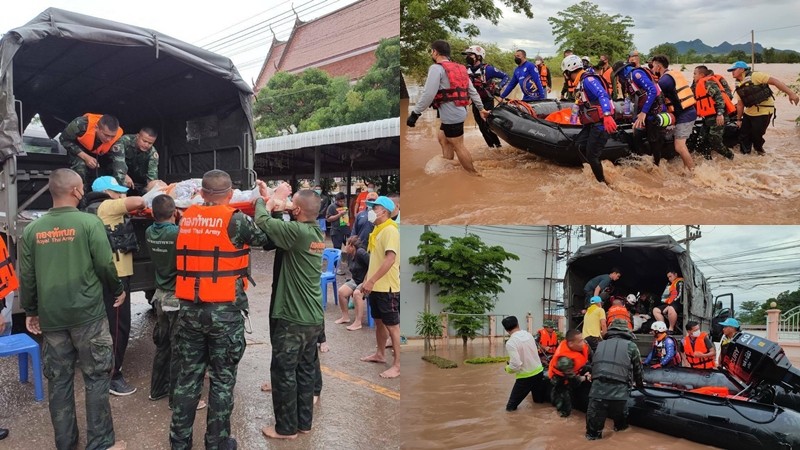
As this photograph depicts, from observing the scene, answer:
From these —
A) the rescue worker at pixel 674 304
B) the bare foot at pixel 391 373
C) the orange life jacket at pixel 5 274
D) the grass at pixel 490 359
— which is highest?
the orange life jacket at pixel 5 274

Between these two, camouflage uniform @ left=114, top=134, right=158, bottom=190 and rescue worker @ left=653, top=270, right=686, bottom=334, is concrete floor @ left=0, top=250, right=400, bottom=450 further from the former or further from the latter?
rescue worker @ left=653, top=270, right=686, bottom=334

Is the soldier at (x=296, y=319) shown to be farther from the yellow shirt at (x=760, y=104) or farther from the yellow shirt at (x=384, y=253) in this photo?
the yellow shirt at (x=760, y=104)

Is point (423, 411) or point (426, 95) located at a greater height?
point (426, 95)

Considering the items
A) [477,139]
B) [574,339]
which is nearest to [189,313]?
[574,339]

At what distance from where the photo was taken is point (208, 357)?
2.94 meters

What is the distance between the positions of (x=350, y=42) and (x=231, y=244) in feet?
73.7

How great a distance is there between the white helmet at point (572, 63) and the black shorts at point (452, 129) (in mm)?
1590

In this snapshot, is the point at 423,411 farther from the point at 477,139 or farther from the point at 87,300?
the point at 477,139

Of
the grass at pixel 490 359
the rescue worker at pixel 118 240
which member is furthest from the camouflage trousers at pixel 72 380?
the grass at pixel 490 359

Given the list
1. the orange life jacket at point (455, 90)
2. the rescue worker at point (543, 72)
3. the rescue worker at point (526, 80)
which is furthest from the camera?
the rescue worker at point (543, 72)

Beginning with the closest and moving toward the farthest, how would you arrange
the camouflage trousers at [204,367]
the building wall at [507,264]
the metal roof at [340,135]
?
the building wall at [507,264] → the camouflage trousers at [204,367] → the metal roof at [340,135]

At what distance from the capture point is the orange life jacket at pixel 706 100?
4992 millimetres

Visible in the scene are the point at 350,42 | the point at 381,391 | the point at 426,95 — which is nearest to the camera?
the point at 426,95

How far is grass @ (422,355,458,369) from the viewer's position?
3.86 meters
